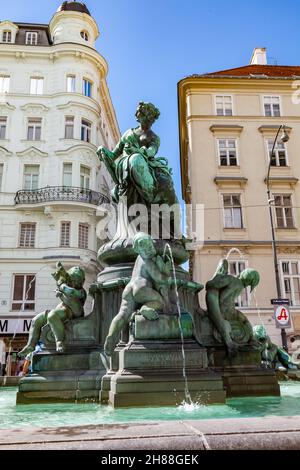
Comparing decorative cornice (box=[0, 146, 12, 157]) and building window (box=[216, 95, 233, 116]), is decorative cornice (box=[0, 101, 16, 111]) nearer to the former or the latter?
decorative cornice (box=[0, 146, 12, 157])

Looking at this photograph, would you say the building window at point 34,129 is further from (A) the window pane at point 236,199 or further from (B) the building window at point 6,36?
(A) the window pane at point 236,199

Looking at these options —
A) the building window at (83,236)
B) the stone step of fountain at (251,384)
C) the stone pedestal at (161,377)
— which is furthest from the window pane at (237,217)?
the stone pedestal at (161,377)

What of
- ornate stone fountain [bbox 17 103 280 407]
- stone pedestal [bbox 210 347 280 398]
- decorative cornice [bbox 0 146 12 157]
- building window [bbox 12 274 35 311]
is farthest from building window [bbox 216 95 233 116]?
stone pedestal [bbox 210 347 280 398]

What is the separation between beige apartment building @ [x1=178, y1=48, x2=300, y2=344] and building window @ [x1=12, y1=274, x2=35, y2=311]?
30.6 feet

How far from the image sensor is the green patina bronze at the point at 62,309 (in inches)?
224

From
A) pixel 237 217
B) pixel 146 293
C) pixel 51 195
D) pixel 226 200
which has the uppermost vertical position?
pixel 51 195

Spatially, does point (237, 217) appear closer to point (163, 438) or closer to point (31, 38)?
point (31, 38)

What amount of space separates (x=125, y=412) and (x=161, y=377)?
606 millimetres

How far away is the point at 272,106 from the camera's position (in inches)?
1105

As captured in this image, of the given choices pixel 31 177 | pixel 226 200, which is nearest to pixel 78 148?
pixel 31 177

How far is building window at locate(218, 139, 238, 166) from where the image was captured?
26.4 meters

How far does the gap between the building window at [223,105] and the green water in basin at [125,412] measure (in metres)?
24.9
